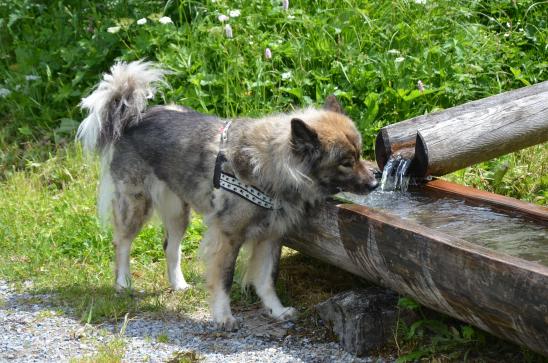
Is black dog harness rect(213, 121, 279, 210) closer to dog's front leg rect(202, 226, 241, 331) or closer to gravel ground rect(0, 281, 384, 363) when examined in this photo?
dog's front leg rect(202, 226, 241, 331)

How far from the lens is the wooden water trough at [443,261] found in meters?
3.64

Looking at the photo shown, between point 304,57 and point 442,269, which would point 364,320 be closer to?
point 442,269

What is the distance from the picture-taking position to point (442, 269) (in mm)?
4039

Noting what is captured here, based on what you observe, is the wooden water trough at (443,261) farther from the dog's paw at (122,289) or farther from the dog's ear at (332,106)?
the dog's paw at (122,289)

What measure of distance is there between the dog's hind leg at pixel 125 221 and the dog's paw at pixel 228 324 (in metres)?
0.99

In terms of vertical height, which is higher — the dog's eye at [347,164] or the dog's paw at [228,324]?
the dog's eye at [347,164]

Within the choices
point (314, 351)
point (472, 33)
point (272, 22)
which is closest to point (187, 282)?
point (314, 351)

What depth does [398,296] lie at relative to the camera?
4.86 meters

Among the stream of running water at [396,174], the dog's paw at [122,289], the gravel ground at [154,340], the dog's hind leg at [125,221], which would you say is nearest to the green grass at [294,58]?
the stream of running water at [396,174]

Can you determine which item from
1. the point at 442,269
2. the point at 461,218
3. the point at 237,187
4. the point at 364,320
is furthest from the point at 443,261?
the point at 237,187

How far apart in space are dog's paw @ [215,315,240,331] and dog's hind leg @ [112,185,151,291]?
0.99 meters

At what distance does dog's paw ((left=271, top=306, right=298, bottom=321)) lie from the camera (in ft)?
17.4

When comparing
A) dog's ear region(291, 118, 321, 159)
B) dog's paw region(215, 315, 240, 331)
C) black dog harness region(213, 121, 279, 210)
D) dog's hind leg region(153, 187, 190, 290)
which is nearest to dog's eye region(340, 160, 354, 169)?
dog's ear region(291, 118, 321, 159)

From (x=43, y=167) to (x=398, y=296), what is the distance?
4.72 metres
